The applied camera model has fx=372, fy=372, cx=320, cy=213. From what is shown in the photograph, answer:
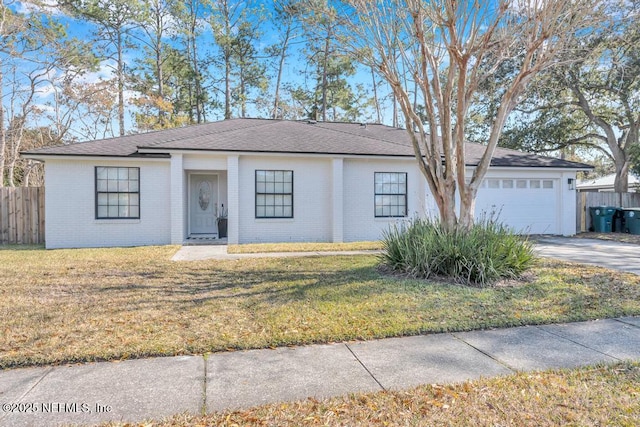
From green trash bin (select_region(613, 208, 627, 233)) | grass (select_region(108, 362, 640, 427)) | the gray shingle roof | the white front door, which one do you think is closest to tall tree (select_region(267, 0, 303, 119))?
the gray shingle roof

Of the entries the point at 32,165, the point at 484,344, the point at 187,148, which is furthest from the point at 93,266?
the point at 32,165

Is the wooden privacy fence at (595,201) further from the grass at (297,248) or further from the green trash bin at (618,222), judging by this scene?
the grass at (297,248)

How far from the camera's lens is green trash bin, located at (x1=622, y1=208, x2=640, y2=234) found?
14977mm

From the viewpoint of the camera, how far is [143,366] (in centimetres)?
328

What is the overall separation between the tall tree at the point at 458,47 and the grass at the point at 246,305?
2.14 metres

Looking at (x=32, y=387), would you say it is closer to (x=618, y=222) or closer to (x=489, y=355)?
(x=489, y=355)

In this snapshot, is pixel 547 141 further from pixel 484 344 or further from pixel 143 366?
pixel 143 366

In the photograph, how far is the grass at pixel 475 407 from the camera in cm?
245

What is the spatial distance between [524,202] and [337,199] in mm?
7615

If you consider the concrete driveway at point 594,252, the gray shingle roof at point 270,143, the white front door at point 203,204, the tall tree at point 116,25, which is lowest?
the concrete driveway at point 594,252

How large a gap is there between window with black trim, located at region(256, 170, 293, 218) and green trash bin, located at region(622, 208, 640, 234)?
45.7 feet

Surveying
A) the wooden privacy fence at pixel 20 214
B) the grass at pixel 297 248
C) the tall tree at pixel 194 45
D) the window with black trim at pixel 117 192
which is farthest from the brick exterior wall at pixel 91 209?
the tall tree at pixel 194 45

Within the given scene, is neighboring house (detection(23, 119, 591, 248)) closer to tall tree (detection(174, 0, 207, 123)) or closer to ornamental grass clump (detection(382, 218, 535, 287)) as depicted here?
ornamental grass clump (detection(382, 218, 535, 287))

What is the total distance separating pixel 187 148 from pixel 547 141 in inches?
834
